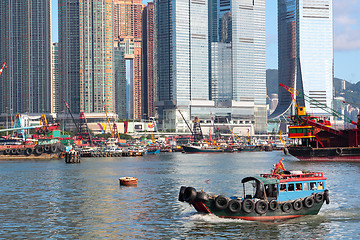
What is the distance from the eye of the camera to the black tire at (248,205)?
58.4 metres

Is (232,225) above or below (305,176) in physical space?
below

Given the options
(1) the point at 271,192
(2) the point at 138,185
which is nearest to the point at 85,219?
(1) the point at 271,192

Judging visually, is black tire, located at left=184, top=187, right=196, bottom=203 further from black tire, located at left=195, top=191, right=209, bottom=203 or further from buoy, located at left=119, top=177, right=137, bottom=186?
buoy, located at left=119, top=177, right=137, bottom=186

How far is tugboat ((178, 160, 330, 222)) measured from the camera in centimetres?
5856

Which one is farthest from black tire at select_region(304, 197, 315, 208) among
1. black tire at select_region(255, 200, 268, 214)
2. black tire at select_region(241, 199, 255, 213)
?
black tire at select_region(241, 199, 255, 213)

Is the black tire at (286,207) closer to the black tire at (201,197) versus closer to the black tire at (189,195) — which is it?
the black tire at (201,197)

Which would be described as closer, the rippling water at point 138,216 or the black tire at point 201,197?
the rippling water at point 138,216

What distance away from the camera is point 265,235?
2126 inches

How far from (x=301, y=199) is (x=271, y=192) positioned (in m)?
3.28

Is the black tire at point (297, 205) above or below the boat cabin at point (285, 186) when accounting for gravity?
below

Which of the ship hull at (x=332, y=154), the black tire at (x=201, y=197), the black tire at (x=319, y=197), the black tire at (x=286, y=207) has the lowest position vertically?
the ship hull at (x=332, y=154)

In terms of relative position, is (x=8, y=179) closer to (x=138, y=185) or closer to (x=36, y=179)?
(x=36, y=179)

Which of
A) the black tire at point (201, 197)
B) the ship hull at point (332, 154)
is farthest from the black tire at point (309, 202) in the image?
the ship hull at point (332, 154)

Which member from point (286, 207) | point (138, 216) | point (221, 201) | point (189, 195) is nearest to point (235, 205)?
point (221, 201)
